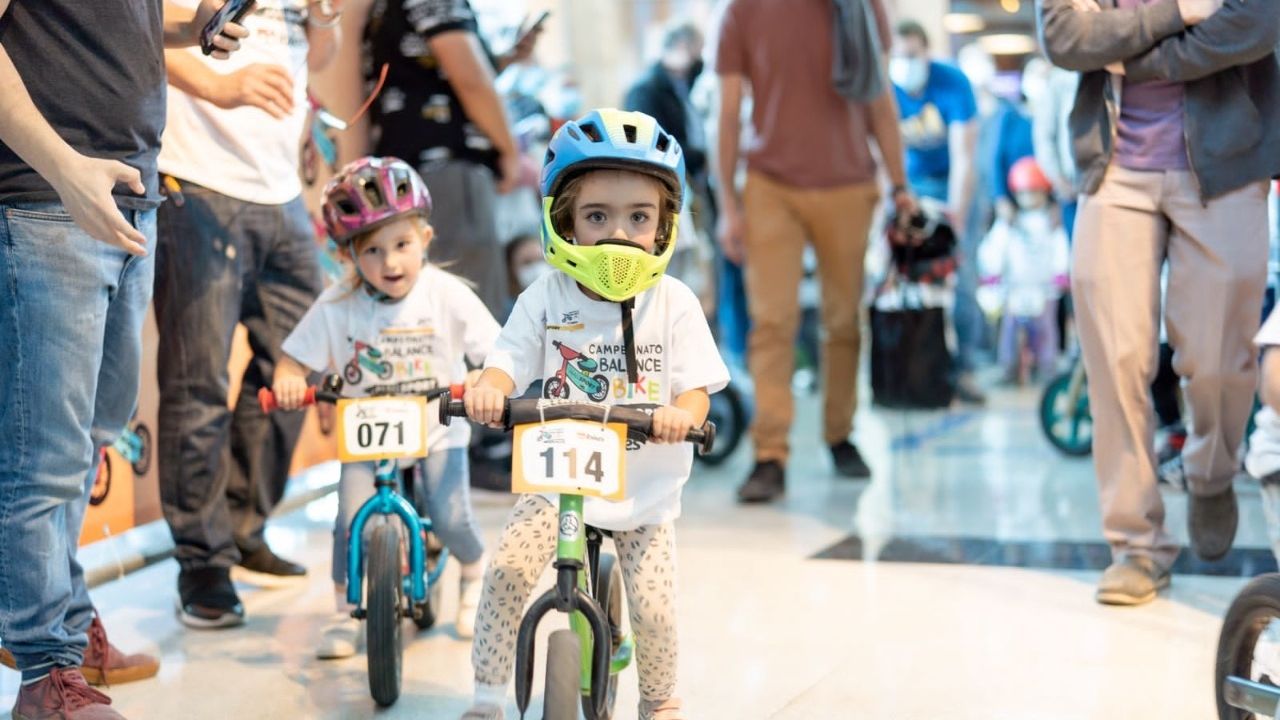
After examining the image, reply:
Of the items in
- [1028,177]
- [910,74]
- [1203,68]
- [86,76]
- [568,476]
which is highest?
[910,74]

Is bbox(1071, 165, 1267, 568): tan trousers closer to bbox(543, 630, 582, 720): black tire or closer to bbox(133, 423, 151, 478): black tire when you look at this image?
bbox(543, 630, 582, 720): black tire

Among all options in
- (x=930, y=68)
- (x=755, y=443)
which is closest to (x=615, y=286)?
(x=755, y=443)

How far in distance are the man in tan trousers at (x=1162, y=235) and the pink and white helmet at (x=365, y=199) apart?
169cm

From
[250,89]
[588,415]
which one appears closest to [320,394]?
[250,89]

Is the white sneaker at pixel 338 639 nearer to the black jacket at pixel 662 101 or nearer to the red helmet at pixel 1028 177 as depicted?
the black jacket at pixel 662 101

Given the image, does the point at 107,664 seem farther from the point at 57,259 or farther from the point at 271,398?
the point at 57,259

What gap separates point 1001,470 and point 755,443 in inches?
47.4

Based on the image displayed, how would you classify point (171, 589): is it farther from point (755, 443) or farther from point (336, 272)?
point (755, 443)

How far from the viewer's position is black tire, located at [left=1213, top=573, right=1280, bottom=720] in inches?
97.8

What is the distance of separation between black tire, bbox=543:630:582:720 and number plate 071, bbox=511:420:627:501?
0.25 m

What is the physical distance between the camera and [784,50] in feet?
17.9

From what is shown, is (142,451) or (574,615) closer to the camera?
(574,615)

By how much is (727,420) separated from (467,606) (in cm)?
279

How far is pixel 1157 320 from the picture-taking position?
388 cm
